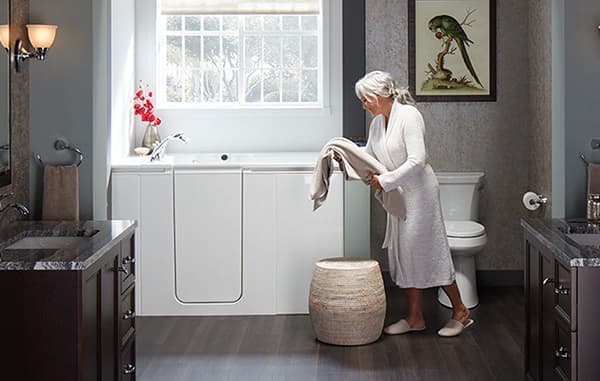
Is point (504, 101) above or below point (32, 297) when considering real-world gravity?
above

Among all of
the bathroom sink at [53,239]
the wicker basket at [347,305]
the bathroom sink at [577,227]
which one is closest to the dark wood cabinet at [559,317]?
the bathroom sink at [577,227]

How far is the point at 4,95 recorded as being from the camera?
3.78m

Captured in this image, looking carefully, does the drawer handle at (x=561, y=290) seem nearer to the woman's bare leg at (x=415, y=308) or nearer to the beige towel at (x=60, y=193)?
the woman's bare leg at (x=415, y=308)

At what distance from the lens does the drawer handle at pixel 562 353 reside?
3197mm

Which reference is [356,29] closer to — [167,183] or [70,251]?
[167,183]

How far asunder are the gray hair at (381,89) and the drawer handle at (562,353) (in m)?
2.11

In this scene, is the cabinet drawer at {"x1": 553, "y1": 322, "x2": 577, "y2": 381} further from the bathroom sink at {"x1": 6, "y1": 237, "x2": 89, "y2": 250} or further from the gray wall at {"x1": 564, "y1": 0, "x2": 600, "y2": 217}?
the bathroom sink at {"x1": 6, "y1": 237, "x2": 89, "y2": 250}

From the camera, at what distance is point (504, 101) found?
21.3ft

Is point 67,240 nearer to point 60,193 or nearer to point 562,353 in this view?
point 60,193

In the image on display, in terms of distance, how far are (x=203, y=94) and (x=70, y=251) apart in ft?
11.8

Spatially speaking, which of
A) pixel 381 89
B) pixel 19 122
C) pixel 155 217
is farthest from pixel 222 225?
pixel 19 122

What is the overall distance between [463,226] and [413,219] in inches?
37.2

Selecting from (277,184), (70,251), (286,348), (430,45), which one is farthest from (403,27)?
(70,251)

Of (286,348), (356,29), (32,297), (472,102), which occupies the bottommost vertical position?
(286,348)
